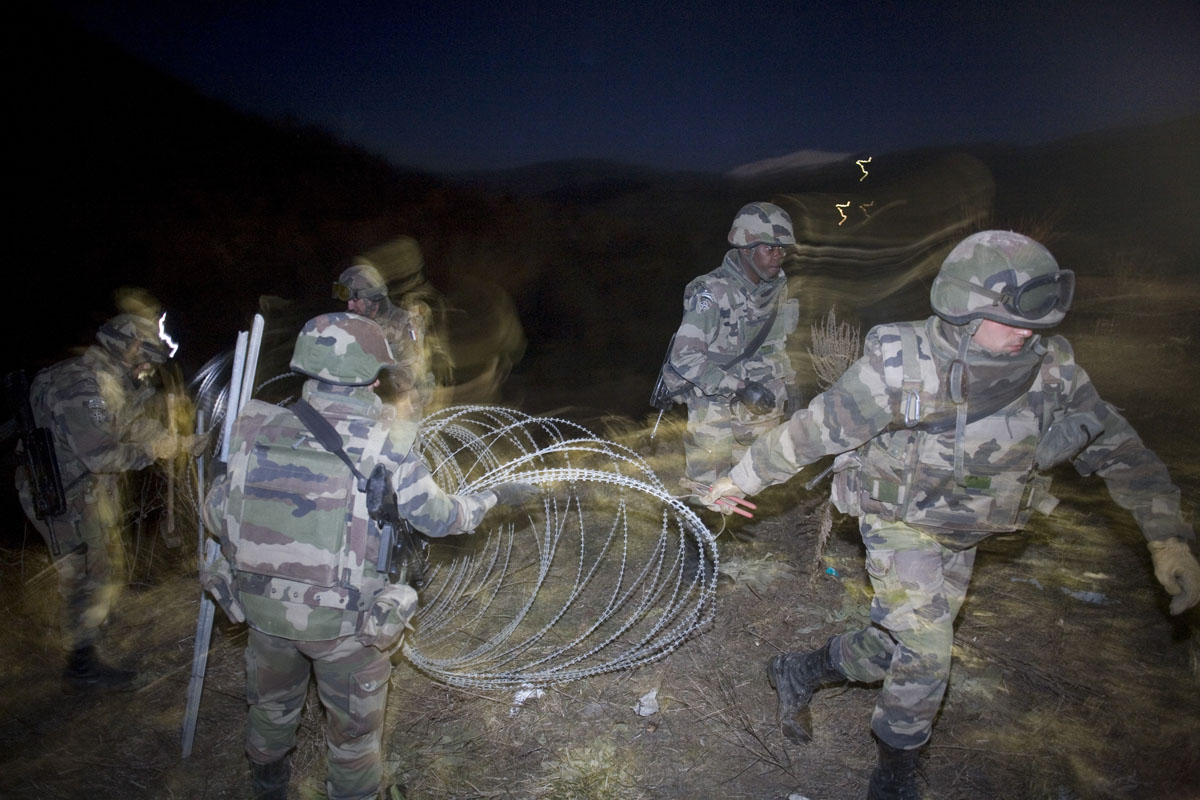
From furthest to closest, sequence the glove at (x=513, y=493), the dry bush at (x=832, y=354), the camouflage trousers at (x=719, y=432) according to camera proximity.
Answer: the dry bush at (x=832, y=354) < the camouflage trousers at (x=719, y=432) < the glove at (x=513, y=493)

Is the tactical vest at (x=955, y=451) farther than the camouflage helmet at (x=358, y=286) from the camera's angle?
No

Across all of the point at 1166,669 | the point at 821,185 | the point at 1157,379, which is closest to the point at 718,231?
the point at 821,185

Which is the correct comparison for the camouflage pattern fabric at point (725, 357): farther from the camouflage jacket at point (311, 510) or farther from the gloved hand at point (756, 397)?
the camouflage jacket at point (311, 510)

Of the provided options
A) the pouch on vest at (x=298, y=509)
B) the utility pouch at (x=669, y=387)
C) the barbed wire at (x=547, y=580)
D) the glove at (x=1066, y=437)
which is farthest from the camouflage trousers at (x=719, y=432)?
the pouch on vest at (x=298, y=509)

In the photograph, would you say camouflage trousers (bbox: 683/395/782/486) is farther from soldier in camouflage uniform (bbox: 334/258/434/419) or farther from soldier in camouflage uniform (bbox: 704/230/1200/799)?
soldier in camouflage uniform (bbox: 334/258/434/419)

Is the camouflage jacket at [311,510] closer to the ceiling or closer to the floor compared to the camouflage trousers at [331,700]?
closer to the ceiling

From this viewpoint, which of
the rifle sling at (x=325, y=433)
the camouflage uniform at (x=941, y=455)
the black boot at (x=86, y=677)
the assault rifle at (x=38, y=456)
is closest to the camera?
the rifle sling at (x=325, y=433)

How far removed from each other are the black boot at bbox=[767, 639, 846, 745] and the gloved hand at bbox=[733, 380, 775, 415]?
1.68m

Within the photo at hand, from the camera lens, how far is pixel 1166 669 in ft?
12.9

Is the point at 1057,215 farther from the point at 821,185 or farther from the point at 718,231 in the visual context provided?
the point at 718,231

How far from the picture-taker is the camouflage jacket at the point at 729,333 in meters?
4.59

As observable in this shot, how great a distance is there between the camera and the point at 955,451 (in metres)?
2.83

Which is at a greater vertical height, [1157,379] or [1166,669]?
→ [1157,379]

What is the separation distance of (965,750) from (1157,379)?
884 centimetres
